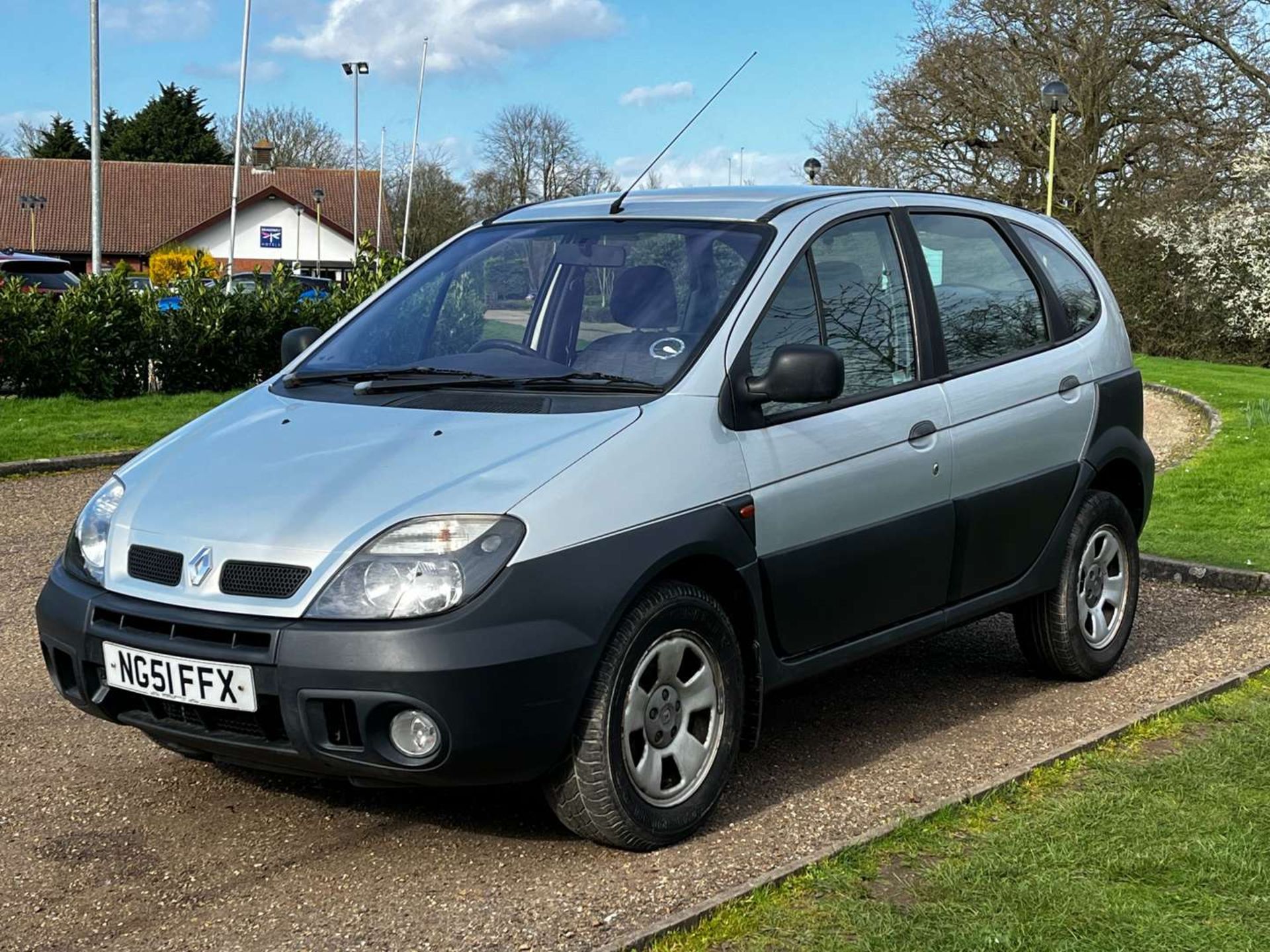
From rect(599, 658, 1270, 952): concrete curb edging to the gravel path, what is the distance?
754 cm

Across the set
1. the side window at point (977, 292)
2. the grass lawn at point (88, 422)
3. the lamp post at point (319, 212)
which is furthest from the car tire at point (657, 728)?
the lamp post at point (319, 212)

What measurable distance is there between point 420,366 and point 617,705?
1493mm

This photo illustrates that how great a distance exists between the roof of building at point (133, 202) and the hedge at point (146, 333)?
59.2 metres

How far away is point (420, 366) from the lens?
5.30 metres

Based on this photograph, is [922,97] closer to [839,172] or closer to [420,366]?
[839,172]

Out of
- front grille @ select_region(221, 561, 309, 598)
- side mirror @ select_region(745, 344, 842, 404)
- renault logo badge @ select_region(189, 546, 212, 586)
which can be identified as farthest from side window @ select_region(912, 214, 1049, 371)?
renault logo badge @ select_region(189, 546, 212, 586)

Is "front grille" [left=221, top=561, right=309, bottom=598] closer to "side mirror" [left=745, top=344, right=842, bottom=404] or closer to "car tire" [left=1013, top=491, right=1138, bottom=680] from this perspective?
"side mirror" [left=745, top=344, right=842, bottom=404]

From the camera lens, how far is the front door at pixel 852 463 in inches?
196

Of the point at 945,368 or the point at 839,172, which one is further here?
the point at 839,172

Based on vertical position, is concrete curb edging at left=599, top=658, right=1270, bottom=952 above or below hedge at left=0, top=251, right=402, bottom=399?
below

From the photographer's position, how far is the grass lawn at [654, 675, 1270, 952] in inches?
155

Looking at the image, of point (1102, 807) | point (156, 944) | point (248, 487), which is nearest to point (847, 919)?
point (1102, 807)

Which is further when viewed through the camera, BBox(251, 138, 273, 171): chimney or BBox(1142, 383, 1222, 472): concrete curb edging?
BBox(251, 138, 273, 171): chimney

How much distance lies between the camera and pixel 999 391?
5.97 m
